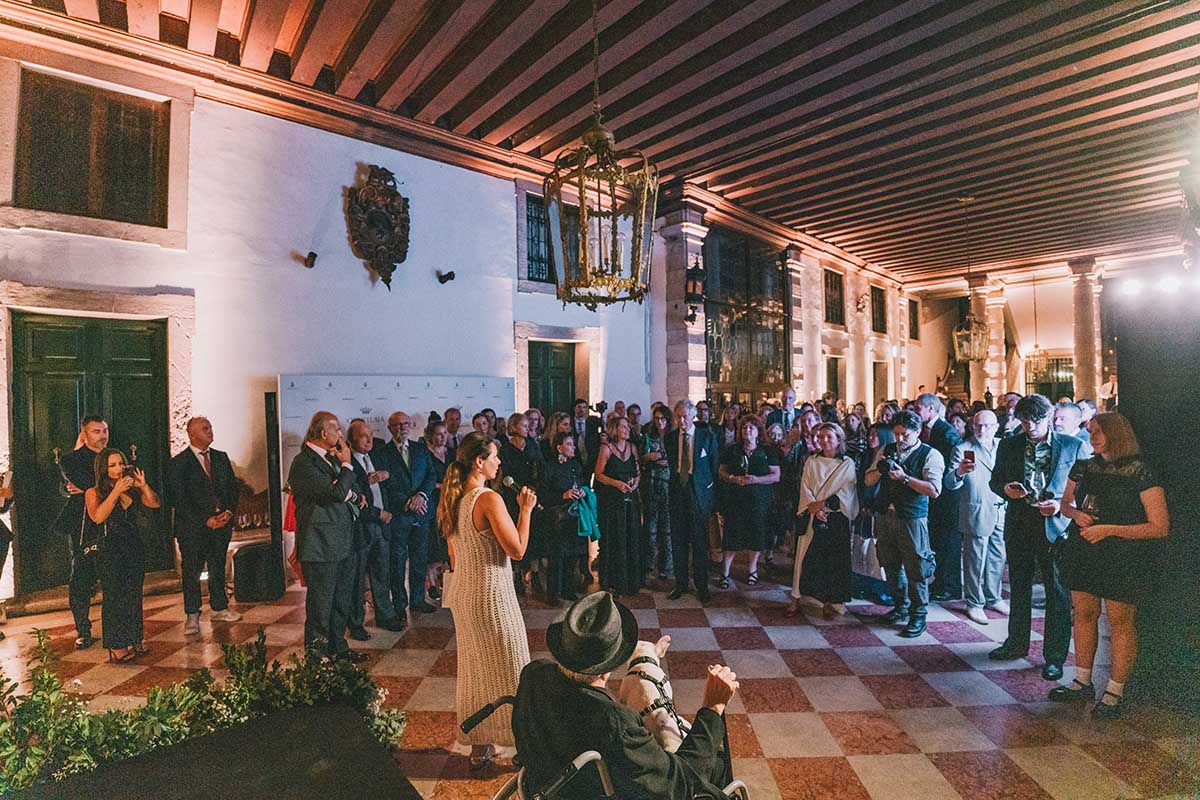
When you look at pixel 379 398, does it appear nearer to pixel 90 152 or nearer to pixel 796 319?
pixel 90 152

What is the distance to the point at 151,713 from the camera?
221 cm

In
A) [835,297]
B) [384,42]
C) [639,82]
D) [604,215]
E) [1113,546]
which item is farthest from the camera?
[835,297]

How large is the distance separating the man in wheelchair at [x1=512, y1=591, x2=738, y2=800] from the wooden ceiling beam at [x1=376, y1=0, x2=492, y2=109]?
5.14 m

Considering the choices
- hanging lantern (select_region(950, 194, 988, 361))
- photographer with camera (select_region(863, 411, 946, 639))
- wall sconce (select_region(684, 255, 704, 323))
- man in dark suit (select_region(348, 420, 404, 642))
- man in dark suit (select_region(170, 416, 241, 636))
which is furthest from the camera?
hanging lantern (select_region(950, 194, 988, 361))

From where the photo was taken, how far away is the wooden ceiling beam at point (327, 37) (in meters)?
4.99

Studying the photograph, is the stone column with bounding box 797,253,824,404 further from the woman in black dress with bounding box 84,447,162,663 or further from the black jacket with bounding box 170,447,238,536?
the woman in black dress with bounding box 84,447,162,663

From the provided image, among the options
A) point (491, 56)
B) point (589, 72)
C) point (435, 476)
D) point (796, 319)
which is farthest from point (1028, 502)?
point (796, 319)

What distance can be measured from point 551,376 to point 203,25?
544 cm

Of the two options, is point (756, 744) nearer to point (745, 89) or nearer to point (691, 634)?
point (691, 634)

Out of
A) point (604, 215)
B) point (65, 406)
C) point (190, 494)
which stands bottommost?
point (190, 494)

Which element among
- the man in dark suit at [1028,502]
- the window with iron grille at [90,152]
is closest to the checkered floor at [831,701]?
the man in dark suit at [1028,502]

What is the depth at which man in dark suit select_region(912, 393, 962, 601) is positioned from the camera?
200 inches

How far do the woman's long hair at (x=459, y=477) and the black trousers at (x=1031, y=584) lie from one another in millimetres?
3670

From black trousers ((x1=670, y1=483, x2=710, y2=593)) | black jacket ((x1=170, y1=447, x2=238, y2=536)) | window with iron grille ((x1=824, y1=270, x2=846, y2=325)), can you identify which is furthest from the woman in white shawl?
window with iron grille ((x1=824, y1=270, x2=846, y2=325))
